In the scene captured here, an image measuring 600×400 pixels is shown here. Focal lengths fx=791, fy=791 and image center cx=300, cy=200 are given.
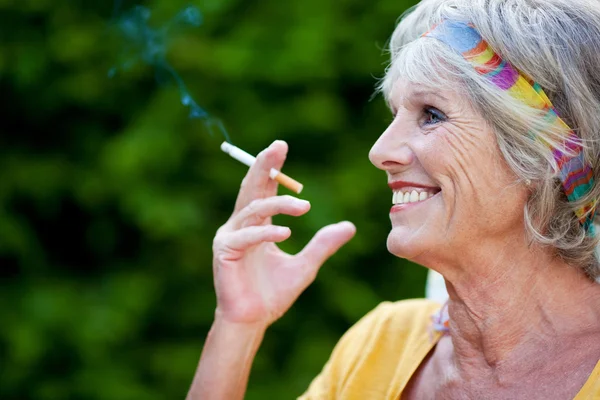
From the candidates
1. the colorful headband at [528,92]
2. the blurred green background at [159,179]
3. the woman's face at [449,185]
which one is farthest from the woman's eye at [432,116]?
the blurred green background at [159,179]

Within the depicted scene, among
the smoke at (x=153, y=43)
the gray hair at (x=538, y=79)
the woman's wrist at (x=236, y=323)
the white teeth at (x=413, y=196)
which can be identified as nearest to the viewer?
the gray hair at (x=538, y=79)

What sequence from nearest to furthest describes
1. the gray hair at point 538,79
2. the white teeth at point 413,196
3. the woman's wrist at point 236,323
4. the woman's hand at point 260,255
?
the gray hair at point 538,79 < the white teeth at point 413,196 < the woman's hand at point 260,255 < the woman's wrist at point 236,323

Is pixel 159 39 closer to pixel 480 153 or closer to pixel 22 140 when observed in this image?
pixel 22 140

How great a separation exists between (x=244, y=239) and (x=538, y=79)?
742mm

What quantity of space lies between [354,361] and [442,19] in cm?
87

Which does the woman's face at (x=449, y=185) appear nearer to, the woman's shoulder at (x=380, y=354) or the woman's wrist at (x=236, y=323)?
the woman's shoulder at (x=380, y=354)

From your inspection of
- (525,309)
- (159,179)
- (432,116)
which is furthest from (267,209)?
(159,179)

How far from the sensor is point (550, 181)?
163cm

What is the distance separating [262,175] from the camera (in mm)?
1898

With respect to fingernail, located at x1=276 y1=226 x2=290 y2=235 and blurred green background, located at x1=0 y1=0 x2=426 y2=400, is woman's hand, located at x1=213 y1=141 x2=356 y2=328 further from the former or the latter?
blurred green background, located at x1=0 y1=0 x2=426 y2=400

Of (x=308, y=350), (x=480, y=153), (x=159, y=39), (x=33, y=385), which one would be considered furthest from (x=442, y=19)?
(x=33, y=385)

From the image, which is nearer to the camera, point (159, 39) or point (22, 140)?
point (159, 39)

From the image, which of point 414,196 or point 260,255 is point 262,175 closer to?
point 260,255

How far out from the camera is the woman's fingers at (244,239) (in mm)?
1771
